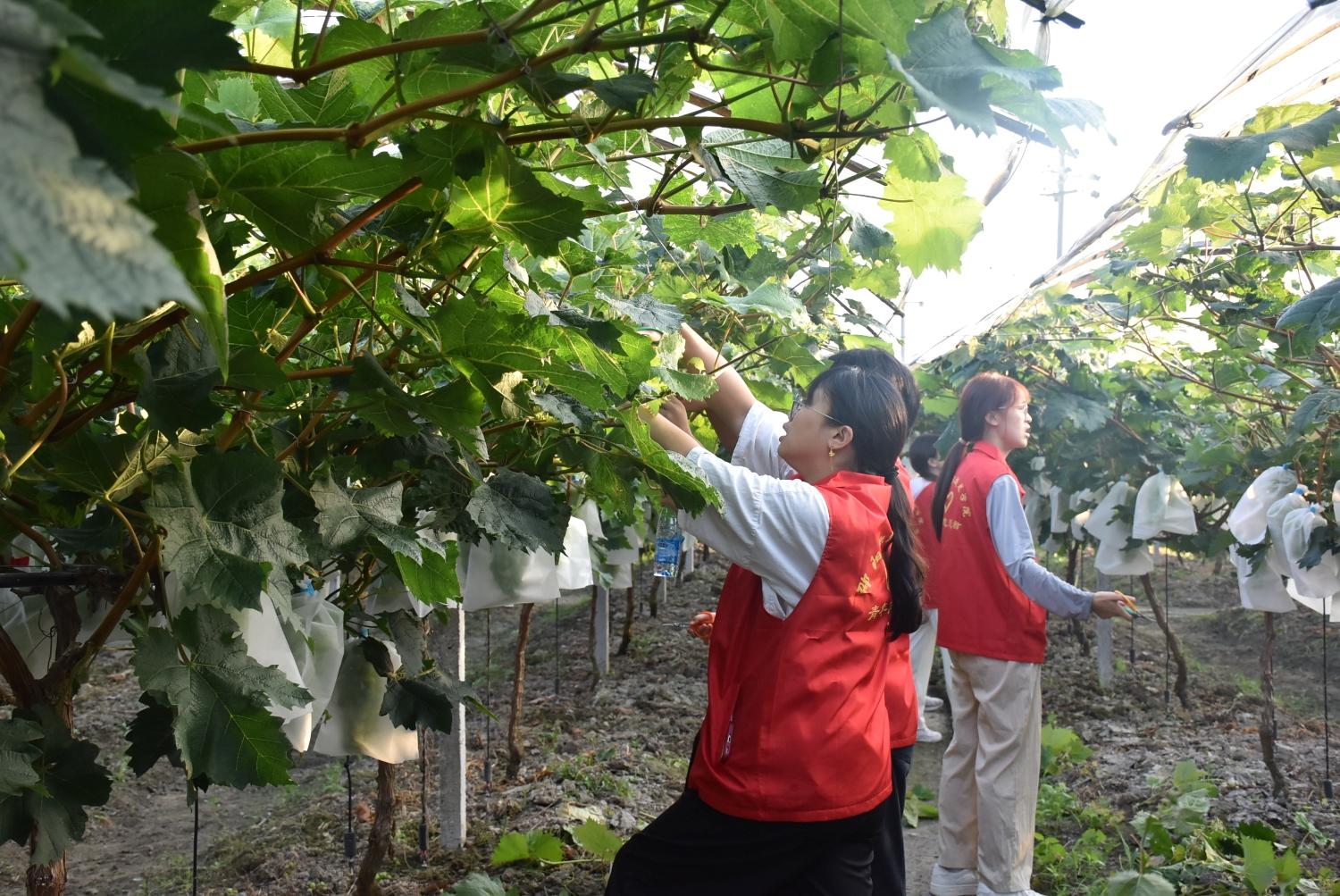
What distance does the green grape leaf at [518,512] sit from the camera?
107 cm

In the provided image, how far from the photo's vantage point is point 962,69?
0.60 m

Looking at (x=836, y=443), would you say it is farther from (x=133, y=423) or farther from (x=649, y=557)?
(x=649, y=557)

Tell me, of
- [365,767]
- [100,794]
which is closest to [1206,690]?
[365,767]

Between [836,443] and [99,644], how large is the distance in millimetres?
1520

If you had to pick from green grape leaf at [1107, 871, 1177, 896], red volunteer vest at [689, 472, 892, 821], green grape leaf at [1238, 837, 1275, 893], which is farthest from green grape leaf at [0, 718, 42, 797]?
green grape leaf at [1238, 837, 1275, 893]

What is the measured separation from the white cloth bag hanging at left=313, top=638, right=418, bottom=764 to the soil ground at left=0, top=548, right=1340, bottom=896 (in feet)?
5.21

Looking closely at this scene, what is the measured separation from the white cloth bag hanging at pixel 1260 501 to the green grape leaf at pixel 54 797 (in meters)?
Result: 4.14

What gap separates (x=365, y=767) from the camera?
5.14 meters

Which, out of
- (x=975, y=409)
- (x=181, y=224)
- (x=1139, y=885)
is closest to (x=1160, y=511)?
(x=975, y=409)

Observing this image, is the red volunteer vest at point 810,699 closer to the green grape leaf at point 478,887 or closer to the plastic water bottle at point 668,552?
the plastic water bottle at point 668,552

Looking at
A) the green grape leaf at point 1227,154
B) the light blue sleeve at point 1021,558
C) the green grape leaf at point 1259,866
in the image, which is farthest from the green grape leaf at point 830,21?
the green grape leaf at point 1259,866

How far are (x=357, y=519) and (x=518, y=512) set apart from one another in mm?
163

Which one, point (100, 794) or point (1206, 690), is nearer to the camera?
point (100, 794)

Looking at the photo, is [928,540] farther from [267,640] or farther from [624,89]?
[624,89]
